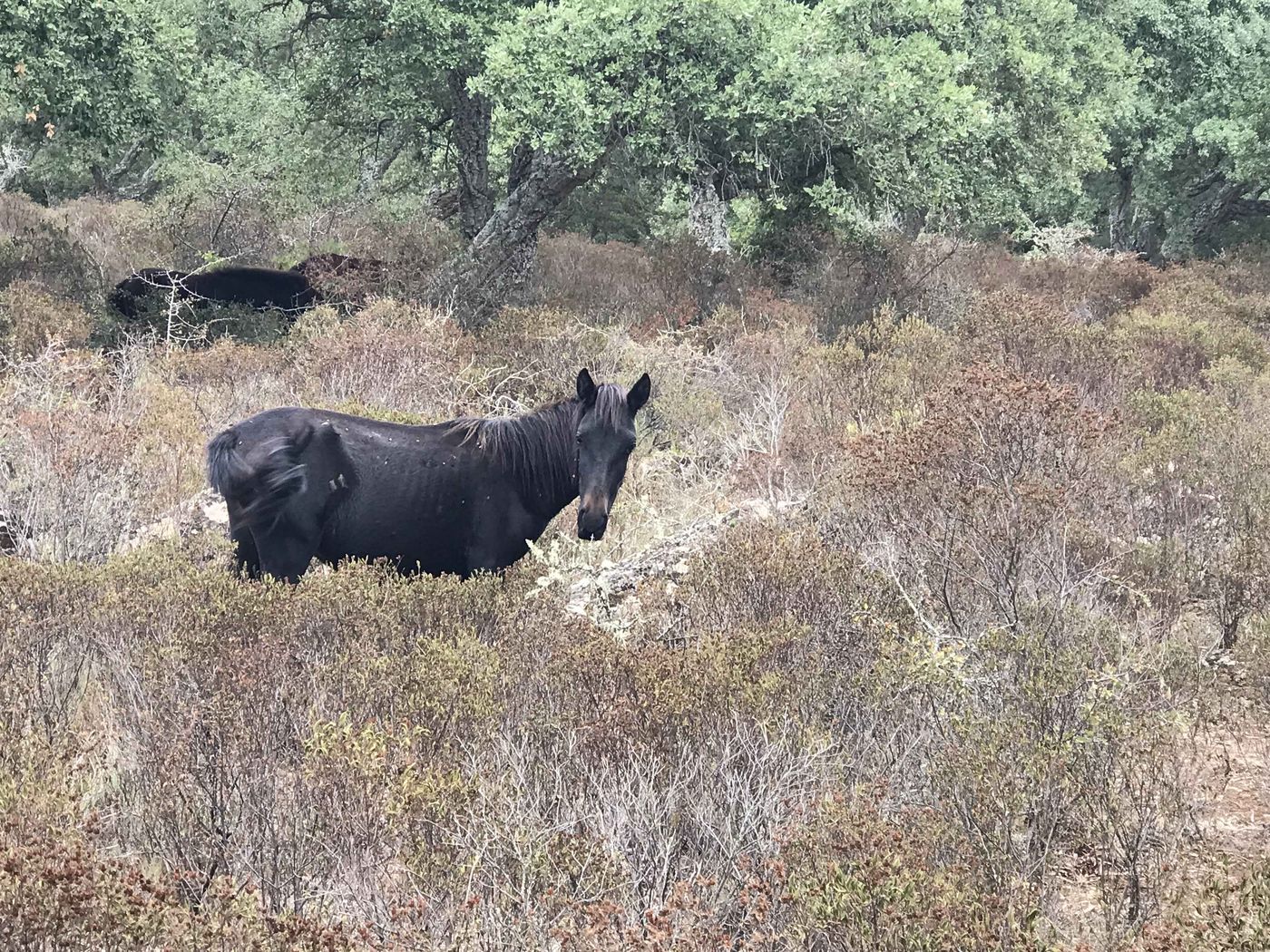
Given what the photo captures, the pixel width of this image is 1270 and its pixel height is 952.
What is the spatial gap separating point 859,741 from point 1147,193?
Answer: 22.0 m

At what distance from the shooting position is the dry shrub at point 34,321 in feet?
33.2

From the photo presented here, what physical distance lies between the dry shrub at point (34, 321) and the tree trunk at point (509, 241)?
11.6 ft

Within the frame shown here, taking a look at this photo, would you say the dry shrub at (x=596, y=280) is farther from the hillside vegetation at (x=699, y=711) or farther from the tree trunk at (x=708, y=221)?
the hillside vegetation at (x=699, y=711)

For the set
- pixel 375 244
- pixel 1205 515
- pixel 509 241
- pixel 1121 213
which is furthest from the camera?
pixel 1121 213

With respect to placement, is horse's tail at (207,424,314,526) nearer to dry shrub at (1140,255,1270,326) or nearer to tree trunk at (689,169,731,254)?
tree trunk at (689,169,731,254)

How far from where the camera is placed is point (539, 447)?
5.76 meters

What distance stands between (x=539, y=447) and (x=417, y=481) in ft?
2.04

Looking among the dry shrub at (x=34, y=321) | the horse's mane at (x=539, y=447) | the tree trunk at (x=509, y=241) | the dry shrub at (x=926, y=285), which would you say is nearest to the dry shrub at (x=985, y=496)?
the horse's mane at (x=539, y=447)

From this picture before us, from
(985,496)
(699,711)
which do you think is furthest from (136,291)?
(699,711)

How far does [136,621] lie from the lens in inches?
180

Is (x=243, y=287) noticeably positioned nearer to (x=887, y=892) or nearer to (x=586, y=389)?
(x=586, y=389)

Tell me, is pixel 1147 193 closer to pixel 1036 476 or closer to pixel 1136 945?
pixel 1036 476

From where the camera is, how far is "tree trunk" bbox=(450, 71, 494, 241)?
1521 centimetres

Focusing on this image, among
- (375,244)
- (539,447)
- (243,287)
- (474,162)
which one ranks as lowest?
(243,287)
